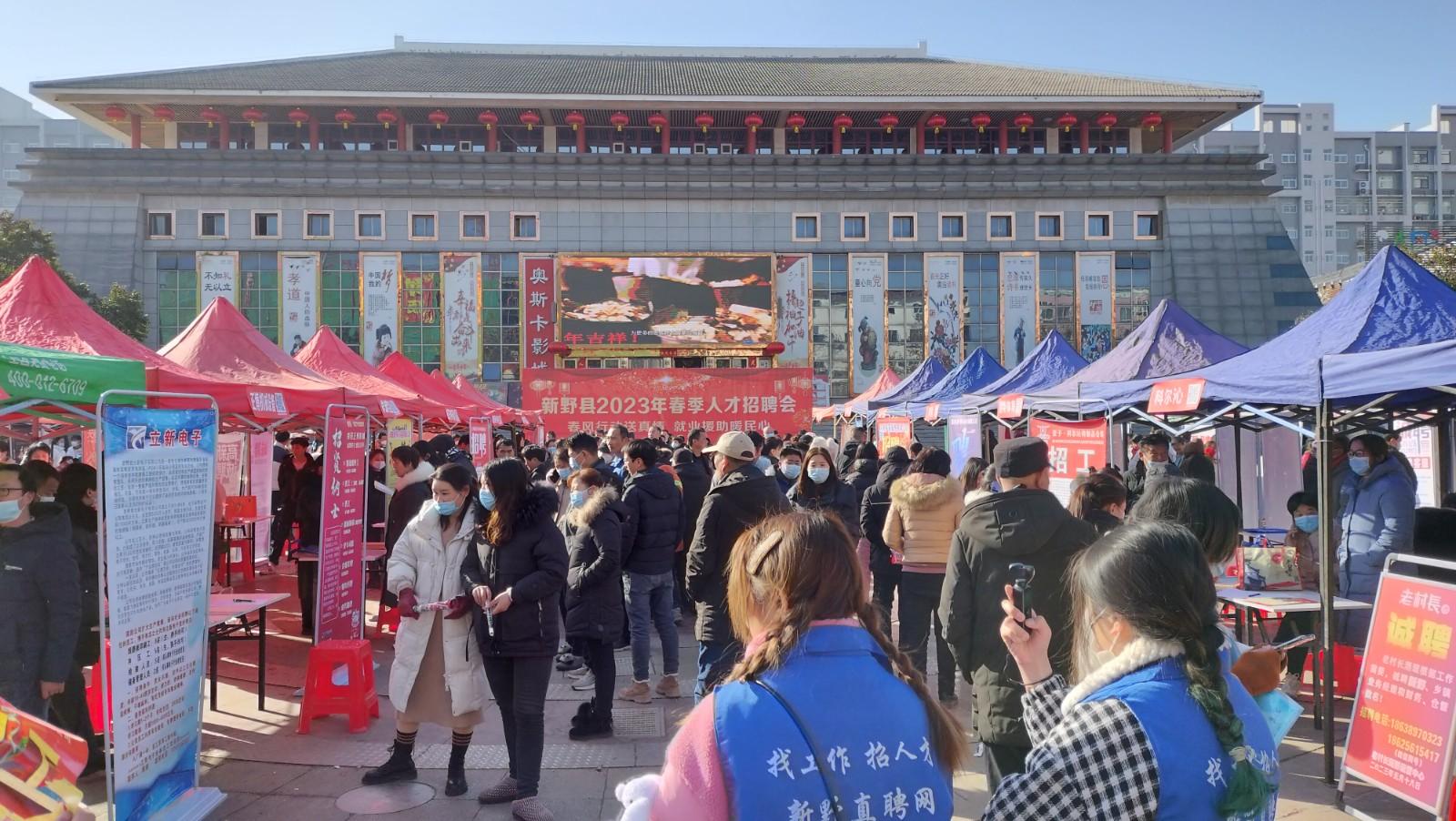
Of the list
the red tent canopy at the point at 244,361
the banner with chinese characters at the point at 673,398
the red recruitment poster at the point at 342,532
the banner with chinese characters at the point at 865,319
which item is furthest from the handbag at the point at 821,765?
the banner with chinese characters at the point at 865,319

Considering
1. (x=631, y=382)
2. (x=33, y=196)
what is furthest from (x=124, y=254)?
(x=631, y=382)

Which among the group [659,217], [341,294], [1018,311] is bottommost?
[1018,311]

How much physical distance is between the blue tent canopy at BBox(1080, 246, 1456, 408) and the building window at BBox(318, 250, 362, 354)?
33.9 metres

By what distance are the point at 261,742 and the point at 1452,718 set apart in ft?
19.6

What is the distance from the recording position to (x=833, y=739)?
149cm

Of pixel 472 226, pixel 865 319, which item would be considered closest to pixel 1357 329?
pixel 865 319

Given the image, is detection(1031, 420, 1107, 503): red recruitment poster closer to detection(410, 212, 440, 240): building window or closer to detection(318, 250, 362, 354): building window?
detection(410, 212, 440, 240): building window

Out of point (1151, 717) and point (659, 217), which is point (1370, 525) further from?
point (659, 217)

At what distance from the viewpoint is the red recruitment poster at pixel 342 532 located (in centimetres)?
611

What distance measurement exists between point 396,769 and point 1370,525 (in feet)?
19.3

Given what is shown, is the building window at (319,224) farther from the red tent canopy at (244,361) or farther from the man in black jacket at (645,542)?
the man in black jacket at (645,542)

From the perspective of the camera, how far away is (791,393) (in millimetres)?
25797

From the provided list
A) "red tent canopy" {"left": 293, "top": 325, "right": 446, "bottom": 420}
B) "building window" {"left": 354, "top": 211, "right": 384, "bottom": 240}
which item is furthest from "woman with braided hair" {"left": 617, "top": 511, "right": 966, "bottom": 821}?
"building window" {"left": 354, "top": 211, "right": 384, "bottom": 240}

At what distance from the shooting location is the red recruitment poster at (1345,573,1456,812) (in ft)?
12.3
